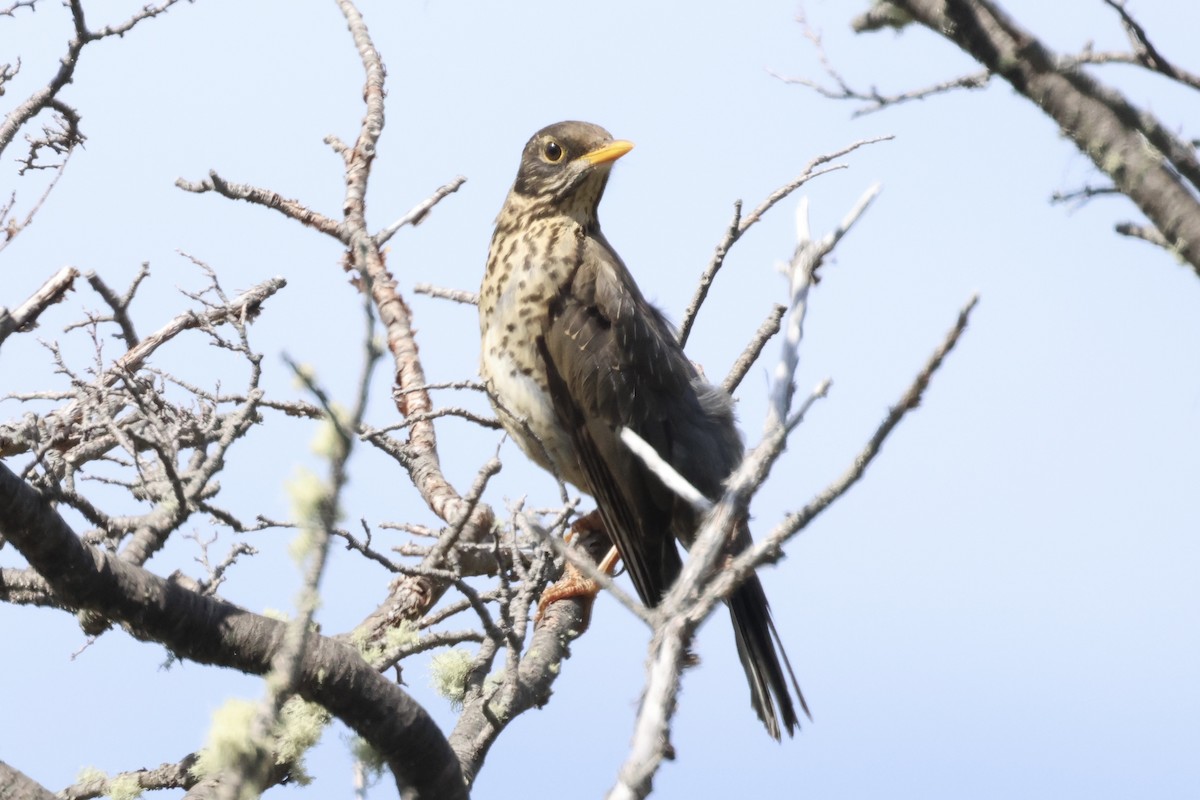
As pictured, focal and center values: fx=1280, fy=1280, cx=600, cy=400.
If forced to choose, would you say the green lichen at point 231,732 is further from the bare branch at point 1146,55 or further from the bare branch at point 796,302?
the bare branch at point 1146,55

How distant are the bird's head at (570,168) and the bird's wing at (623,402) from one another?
18.7 inches

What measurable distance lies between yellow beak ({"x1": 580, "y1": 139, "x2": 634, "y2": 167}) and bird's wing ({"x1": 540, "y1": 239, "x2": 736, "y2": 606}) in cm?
51

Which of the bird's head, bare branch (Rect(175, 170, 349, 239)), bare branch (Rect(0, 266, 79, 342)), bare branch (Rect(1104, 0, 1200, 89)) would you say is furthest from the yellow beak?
bare branch (Rect(1104, 0, 1200, 89))

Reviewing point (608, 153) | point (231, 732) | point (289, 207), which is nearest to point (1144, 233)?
point (231, 732)

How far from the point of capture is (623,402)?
189 inches

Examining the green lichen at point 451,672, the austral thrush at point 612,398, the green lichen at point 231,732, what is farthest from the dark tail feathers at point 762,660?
the green lichen at point 231,732

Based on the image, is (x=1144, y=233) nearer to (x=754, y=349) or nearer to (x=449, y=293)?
(x=754, y=349)

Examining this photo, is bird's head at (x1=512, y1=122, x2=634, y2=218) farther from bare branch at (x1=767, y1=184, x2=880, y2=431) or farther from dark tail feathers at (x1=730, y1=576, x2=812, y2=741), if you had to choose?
bare branch at (x1=767, y1=184, x2=880, y2=431)

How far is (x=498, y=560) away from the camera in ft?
9.28

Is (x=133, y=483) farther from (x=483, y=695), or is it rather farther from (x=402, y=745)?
(x=402, y=745)

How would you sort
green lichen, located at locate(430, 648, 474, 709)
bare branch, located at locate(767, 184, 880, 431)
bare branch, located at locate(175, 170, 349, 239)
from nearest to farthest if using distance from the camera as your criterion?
bare branch, located at locate(767, 184, 880, 431), green lichen, located at locate(430, 648, 474, 709), bare branch, located at locate(175, 170, 349, 239)

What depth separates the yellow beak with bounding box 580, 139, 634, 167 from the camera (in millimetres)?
5320

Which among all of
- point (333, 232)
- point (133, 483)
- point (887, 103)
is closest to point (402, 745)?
point (133, 483)

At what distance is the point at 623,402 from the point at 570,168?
125 cm
